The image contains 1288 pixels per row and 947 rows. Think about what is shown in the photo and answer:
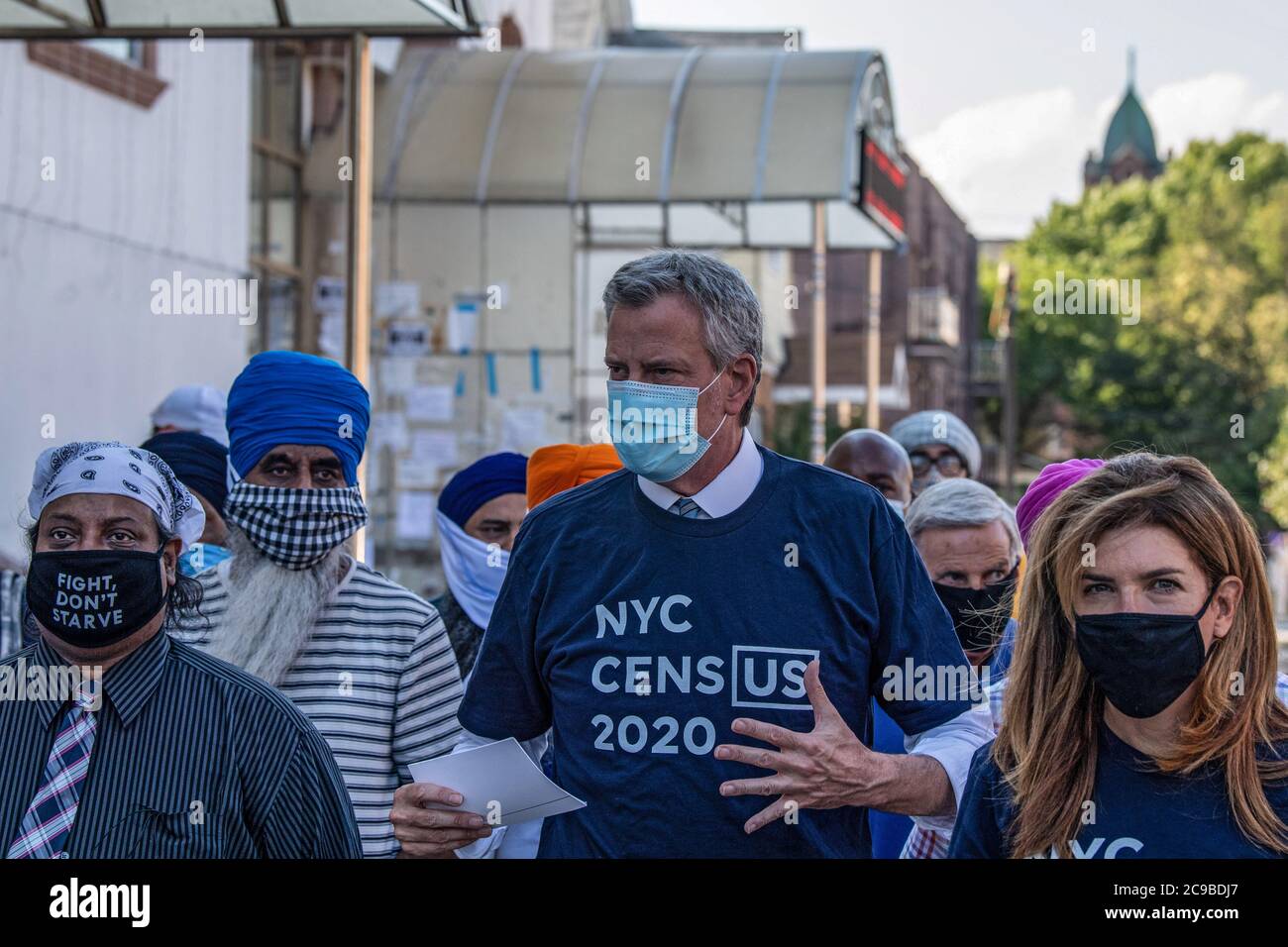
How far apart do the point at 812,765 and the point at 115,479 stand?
1.40 meters

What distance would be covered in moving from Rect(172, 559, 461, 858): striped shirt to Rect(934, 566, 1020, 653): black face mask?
134 centimetres

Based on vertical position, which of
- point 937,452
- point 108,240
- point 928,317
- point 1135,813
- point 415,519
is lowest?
point 415,519

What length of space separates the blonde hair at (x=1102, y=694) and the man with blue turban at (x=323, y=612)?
1.39 m

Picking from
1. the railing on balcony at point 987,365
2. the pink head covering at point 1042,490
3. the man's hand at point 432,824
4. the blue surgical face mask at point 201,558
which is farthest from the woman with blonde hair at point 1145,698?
the railing on balcony at point 987,365

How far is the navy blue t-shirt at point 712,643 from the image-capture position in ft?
9.84

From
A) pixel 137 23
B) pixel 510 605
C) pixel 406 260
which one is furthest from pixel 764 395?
pixel 510 605

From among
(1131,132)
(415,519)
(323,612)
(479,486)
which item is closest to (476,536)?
(479,486)

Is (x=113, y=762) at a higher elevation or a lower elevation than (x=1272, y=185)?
lower

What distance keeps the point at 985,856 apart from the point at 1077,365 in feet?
184

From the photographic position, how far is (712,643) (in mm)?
3010

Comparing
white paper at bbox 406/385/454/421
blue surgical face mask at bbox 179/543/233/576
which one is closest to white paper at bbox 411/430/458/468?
white paper at bbox 406/385/454/421

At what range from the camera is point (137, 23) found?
702 centimetres

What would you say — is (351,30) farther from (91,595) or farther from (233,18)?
(91,595)
